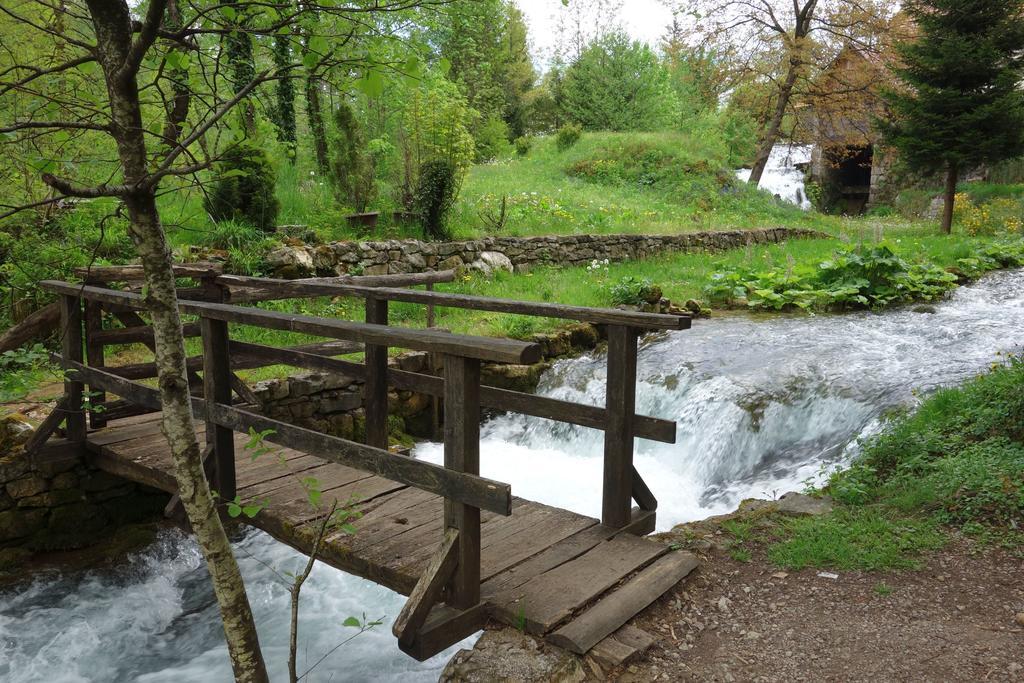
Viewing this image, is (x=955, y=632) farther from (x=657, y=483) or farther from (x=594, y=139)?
(x=594, y=139)

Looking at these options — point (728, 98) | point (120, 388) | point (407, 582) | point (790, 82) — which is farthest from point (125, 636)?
point (728, 98)

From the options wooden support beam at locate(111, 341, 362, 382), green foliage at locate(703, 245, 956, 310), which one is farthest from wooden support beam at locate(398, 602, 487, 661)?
green foliage at locate(703, 245, 956, 310)

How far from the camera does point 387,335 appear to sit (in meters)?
3.18

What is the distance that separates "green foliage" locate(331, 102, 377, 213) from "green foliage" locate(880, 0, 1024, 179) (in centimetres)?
1141

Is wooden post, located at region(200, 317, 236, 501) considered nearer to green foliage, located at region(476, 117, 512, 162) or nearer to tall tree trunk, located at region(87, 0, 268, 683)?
tall tree trunk, located at region(87, 0, 268, 683)

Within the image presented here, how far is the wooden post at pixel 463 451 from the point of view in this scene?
9.82ft

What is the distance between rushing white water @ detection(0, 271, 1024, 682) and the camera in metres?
4.82

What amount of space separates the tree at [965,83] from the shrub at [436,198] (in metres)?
10.2

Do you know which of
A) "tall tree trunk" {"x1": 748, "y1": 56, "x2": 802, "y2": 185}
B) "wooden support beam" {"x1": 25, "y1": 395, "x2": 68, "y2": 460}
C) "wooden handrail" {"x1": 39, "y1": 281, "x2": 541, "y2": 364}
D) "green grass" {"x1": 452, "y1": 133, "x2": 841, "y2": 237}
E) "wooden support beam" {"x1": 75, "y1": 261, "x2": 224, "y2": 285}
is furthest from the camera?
"tall tree trunk" {"x1": 748, "y1": 56, "x2": 802, "y2": 185}

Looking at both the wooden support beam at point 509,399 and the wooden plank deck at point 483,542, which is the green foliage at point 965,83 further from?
the wooden plank deck at point 483,542

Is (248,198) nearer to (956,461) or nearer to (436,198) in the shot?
(436,198)

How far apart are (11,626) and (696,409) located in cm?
602

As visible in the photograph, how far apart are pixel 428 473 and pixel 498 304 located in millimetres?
A: 1569

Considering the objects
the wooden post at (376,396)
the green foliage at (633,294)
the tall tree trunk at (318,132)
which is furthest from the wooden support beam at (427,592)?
the tall tree trunk at (318,132)
